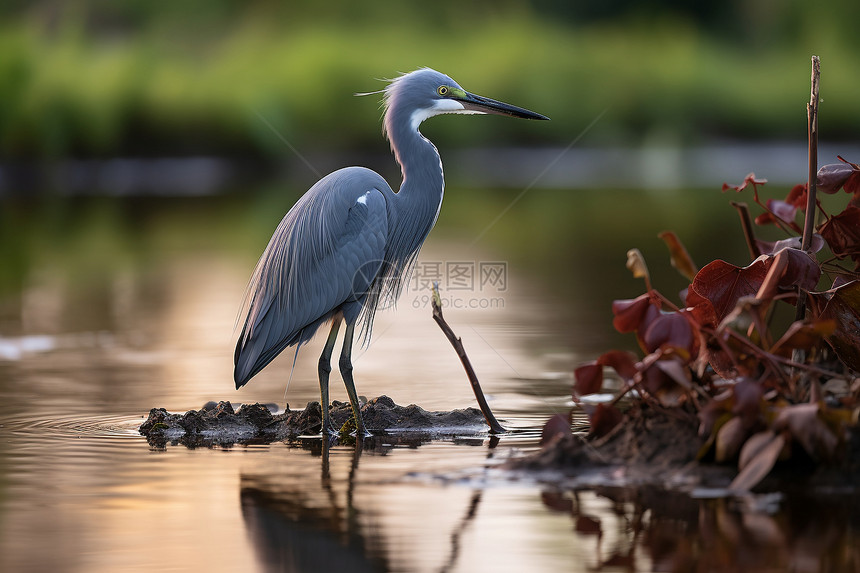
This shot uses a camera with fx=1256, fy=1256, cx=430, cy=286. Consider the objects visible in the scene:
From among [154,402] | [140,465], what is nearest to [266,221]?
[154,402]

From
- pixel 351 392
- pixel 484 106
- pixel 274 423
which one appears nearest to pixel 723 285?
pixel 351 392

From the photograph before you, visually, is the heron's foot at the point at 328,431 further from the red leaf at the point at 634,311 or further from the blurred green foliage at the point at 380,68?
the blurred green foliage at the point at 380,68

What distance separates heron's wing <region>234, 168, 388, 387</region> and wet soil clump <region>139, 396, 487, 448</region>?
0.27m

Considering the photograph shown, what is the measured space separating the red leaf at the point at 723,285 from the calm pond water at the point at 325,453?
104 cm

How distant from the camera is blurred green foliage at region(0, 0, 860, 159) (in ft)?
116

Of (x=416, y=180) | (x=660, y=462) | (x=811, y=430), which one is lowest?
(x=660, y=462)

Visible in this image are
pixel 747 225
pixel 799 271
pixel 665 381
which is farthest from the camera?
pixel 747 225

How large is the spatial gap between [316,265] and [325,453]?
1243 millimetres

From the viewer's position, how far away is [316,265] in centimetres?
673

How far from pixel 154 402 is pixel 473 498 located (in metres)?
2.91

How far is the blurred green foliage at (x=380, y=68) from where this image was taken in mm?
35281

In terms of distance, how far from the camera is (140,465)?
5.53m

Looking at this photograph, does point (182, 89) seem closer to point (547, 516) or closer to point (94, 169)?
point (94, 169)

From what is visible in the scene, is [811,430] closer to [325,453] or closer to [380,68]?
[325,453]
